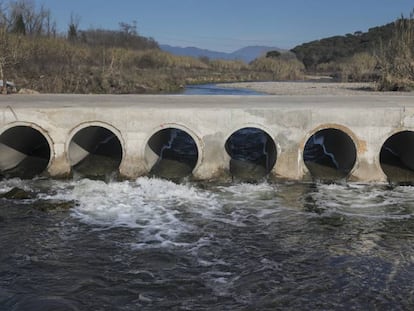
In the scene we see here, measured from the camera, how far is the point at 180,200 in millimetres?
11500

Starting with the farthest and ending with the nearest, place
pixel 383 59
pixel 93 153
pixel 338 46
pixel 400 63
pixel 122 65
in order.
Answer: pixel 338 46 < pixel 122 65 < pixel 383 59 < pixel 400 63 < pixel 93 153

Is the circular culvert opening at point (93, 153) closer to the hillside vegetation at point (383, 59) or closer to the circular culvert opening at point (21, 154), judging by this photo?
the circular culvert opening at point (21, 154)

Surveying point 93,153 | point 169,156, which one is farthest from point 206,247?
point 93,153

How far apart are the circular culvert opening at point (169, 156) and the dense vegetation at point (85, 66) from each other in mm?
9189

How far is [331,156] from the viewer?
15.8 meters

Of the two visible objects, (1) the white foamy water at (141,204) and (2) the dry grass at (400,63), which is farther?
(2) the dry grass at (400,63)

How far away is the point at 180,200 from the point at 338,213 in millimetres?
3466

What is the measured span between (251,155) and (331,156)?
2.49m

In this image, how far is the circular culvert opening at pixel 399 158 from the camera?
13.6 m

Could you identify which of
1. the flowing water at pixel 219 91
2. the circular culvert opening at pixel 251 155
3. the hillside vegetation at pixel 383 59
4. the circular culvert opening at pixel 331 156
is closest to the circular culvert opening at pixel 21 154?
the circular culvert opening at pixel 251 155

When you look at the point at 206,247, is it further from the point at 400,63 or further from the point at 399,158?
the point at 400,63

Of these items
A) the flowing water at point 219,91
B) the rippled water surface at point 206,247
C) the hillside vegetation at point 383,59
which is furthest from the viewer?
the flowing water at point 219,91

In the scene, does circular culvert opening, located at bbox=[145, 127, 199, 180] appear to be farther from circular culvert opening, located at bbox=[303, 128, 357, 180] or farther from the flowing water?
the flowing water

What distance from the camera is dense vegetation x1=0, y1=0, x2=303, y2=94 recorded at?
1181 inches
